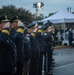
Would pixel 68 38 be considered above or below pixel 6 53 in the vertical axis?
below

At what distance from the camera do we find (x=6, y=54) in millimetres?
5871

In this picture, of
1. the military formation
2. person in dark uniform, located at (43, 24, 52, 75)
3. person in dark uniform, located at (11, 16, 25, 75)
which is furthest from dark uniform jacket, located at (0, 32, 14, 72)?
person in dark uniform, located at (43, 24, 52, 75)

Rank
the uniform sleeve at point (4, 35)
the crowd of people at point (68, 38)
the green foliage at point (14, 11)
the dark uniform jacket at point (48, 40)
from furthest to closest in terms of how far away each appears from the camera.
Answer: the green foliage at point (14, 11), the crowd of people at point (68, 38), the dark uniform jacket at point (48, 40), the uniform sleeve at point (4, 35)

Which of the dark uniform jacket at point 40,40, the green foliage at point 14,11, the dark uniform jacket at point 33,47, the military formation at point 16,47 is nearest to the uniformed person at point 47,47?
the dark uniform jacket at point 40,40

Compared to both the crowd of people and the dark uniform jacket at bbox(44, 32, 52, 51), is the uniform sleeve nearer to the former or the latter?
the dark uniform jacket at bbox(44, 32, 52, 51)

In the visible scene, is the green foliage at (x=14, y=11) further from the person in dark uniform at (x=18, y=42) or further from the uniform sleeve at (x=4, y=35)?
the uniform sleeve at (x=4, y=35)

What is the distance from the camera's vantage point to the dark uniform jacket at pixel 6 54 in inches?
229

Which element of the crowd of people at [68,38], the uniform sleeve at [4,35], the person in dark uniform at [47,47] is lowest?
the crowd of people at [68,38]

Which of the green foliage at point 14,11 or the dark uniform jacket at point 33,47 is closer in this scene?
the dark uniform jacket at point 33,47

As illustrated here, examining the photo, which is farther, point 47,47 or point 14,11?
point 14,11

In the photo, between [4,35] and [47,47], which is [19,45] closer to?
[4,35]

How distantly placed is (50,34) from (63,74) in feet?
5.08

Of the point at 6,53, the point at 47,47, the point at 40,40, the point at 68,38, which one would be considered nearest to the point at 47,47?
the point at 47,47

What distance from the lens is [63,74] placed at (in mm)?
10867
